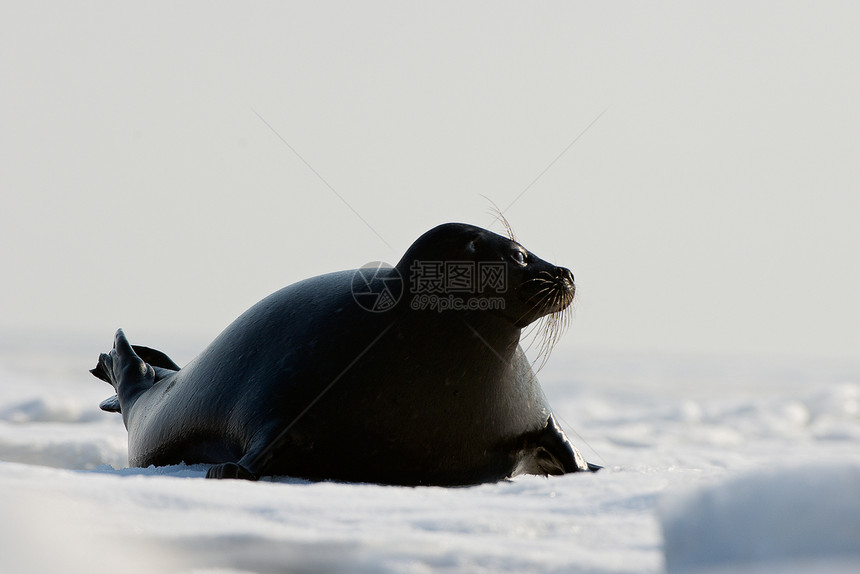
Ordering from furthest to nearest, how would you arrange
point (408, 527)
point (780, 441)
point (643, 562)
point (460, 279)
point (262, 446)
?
1. point (780, 441)
2. point (460, 279)
3. point (262, 446)
4. point (408, 527)
5. point (643, 562)

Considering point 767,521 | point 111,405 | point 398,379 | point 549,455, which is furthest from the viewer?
point 111,405

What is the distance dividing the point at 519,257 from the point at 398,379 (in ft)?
2.09

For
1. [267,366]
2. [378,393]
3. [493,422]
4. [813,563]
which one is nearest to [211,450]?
[267,366]

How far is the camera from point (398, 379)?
3287mm

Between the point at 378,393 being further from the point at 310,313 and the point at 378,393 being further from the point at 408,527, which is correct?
the point at 408,527

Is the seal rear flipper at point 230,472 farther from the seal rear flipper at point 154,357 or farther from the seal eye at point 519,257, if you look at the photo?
the seal rear flipper at point 154,357

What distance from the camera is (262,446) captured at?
10.3 feet

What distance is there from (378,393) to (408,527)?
136 cm

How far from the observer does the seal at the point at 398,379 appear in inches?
127

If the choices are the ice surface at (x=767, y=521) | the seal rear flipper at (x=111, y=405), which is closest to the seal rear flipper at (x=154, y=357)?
the seal rear flipper at (x=111, y=405)

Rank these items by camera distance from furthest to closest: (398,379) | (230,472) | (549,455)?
(549,455)
(398,379)
(230,472)

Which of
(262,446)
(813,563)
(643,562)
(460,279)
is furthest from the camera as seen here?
(460,279)

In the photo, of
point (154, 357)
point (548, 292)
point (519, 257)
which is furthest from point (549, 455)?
point (154, 357)

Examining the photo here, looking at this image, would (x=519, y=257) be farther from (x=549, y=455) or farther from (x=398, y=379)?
(x=549, y=455)
